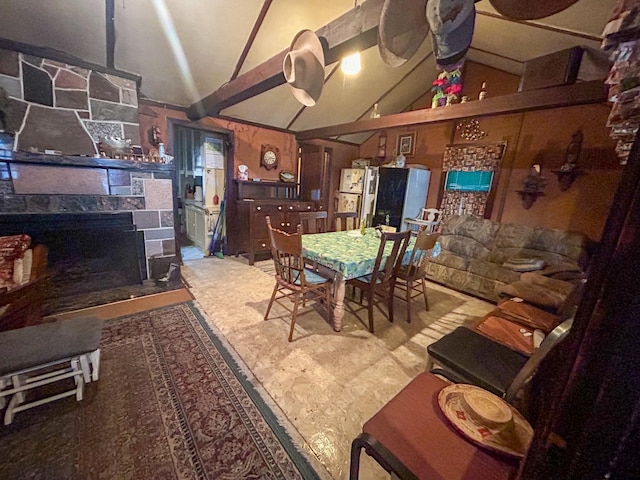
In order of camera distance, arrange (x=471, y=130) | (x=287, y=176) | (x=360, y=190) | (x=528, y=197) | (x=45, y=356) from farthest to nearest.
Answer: (x=360, y=190) < (x=287, y=176) < (x=471, y=130) < (x=528, y=197) < (x=45, y=356)

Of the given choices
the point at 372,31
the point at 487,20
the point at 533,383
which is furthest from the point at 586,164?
the point at 533,383

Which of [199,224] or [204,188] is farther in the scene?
[199,224]

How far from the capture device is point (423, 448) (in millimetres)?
792

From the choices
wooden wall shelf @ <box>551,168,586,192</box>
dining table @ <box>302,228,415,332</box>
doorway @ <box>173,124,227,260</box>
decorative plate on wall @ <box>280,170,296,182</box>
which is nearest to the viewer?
dining table @ <box>302,228,415,332</box>

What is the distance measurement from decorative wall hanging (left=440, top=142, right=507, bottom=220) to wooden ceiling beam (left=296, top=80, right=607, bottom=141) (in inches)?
67.2

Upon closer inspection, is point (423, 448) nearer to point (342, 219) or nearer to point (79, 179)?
point (342, 219)

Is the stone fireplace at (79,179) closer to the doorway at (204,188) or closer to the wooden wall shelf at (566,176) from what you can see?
the doorway at (204,188)

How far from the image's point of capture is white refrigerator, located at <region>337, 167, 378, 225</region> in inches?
193

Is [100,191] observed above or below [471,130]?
below

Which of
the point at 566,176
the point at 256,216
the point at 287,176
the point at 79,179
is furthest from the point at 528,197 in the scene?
the point at 79,179

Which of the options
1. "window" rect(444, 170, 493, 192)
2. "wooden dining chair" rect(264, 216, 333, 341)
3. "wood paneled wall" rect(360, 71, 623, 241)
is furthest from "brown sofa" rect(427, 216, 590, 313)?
"wooden dining chair" rect(264, 216, 333, 341)

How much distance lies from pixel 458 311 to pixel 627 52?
8.77ft

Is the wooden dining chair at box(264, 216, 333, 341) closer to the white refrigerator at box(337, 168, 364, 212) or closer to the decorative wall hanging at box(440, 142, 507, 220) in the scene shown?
the white refrigerator at box(337, 168, 364, 212)

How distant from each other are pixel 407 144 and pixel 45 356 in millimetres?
5542
